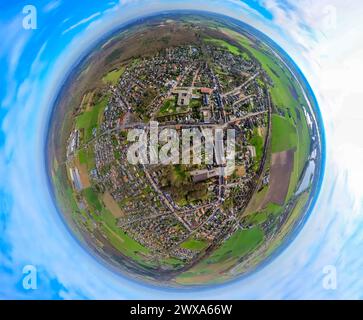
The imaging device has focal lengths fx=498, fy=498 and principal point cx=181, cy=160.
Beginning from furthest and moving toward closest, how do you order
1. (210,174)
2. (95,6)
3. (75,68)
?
(95,6), (75,68), (210,174)

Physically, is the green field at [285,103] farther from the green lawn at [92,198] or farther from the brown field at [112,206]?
the green lawn at [92,198]

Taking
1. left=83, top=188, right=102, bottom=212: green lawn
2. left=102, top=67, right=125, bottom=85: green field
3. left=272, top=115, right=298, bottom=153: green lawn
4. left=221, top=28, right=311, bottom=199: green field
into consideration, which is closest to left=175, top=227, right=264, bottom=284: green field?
left=221, top=28, right=311, bottom=199: green field

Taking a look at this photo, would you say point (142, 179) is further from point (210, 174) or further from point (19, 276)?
point (19, 276)

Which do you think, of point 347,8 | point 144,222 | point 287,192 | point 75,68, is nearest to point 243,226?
point 287,192

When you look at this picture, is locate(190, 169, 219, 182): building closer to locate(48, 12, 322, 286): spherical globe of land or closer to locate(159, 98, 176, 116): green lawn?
locate(48, 12, 322, 286): spherical globe of land

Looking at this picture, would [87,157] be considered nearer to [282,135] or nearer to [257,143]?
[257,143]
